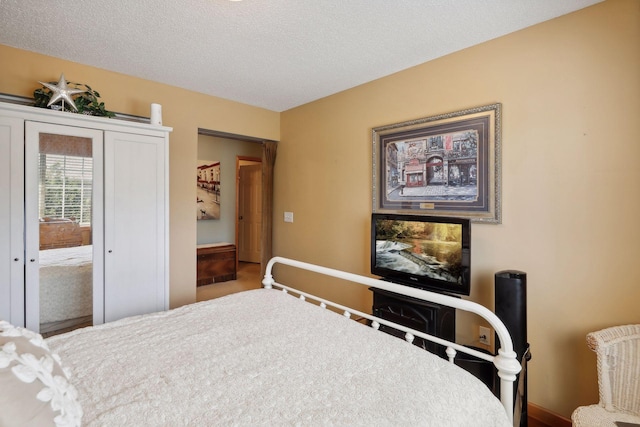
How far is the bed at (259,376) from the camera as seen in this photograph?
0.93 metres

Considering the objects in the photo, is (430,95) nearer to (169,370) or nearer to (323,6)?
(323,6)

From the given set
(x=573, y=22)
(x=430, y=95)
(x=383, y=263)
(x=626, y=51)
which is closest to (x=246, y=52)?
(x=430, y=95)

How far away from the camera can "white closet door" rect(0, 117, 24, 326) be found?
209 centimetres

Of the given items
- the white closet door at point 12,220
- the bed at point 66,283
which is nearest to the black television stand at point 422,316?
the bed at point 66,283

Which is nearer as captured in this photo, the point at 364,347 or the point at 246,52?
the point at 364,347

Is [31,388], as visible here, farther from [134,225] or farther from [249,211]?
[249,211]

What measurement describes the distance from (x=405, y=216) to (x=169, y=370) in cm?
187

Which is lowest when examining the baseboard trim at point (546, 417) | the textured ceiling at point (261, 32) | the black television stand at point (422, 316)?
the baseboard trim at point (546, 417)

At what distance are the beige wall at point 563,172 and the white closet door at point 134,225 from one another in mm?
2290

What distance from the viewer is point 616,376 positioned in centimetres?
160

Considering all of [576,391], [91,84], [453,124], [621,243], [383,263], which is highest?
[91,84]

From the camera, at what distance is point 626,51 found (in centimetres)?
175

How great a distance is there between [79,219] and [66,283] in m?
0.48

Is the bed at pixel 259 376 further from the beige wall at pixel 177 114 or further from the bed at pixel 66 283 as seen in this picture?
the beige wall at pixel 177 114
